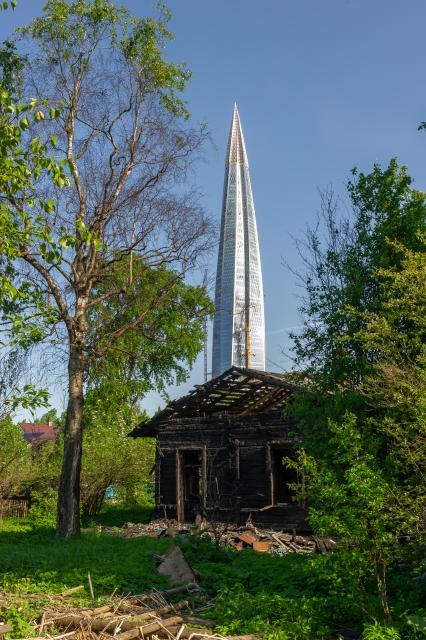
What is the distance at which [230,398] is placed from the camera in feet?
74.4

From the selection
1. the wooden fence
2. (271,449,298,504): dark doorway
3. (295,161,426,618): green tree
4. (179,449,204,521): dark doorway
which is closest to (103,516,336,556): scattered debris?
(271,449,298,504): dark doorway

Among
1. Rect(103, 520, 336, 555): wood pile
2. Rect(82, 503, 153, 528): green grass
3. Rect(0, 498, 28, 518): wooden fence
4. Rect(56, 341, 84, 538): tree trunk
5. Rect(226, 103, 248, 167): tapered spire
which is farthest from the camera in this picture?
Rect(226, 103, 248, 167): tapered spire

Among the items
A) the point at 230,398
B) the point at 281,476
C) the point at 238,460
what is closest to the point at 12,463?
the point at 230,398

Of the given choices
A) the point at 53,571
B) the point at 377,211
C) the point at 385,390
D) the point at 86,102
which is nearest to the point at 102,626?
the point at 53,571

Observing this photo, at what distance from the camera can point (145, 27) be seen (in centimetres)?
2023

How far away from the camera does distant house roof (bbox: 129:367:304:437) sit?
2119 cm

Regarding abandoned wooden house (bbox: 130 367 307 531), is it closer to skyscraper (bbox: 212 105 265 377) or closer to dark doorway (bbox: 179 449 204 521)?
dark doorway (bbox: 179 449 204 521)

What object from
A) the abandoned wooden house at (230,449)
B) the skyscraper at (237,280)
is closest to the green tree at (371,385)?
the abandoned wooden house at (230,449)

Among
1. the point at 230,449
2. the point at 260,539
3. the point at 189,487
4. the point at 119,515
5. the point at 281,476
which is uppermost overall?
the point at 230,449

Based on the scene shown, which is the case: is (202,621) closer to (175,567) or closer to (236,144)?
(175,567)

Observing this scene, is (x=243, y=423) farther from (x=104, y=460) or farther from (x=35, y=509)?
(x=35, y=509)

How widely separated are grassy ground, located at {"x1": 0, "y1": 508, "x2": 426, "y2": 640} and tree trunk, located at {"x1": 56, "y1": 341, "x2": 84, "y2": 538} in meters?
2.29

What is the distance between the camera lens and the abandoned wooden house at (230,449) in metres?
19.9

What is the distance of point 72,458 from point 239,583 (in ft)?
30.1
